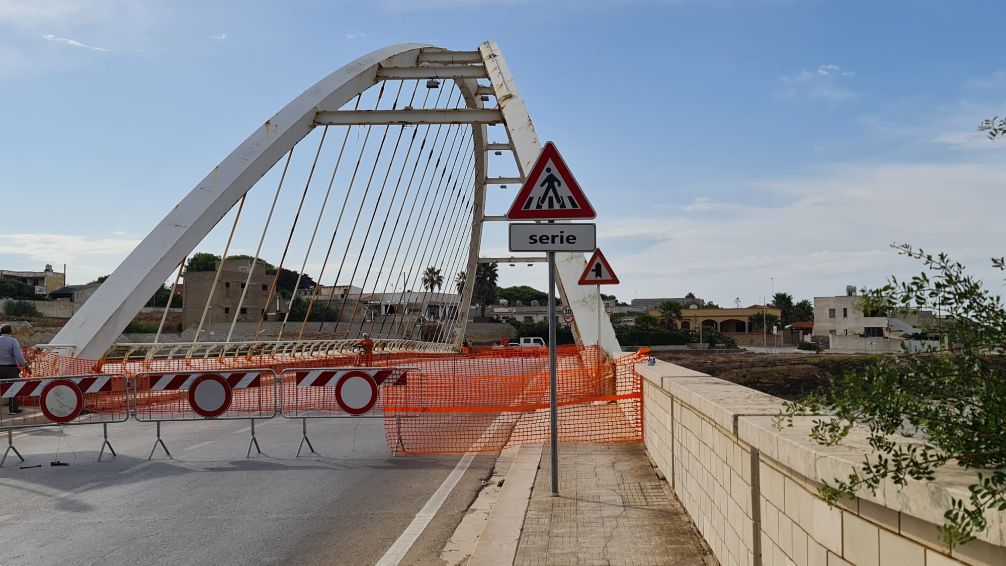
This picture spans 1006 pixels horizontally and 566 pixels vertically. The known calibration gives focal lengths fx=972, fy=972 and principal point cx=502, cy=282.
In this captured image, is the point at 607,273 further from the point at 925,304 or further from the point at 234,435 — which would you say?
the point at 925,304

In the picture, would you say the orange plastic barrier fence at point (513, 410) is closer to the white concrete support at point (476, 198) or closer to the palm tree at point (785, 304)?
the white concrete support at point (476, 198)

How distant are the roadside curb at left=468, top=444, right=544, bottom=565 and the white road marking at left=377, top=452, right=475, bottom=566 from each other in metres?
0.55

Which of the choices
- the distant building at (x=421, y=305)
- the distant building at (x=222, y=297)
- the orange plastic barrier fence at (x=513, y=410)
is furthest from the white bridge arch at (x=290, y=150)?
the distant building at (x=222, y=297)

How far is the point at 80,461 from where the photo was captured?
11.4 metres

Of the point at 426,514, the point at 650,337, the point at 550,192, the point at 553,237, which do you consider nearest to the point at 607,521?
the point at 426,514

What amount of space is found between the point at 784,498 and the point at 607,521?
2.99 m

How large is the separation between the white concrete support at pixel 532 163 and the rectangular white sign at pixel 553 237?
7.32 meters

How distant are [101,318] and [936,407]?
19224 millimetres

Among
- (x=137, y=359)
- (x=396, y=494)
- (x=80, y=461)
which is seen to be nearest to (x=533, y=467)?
(x=396, y=494)

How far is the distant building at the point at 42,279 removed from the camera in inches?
4301

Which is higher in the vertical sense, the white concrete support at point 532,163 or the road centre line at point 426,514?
the white concrete support at point 532,163

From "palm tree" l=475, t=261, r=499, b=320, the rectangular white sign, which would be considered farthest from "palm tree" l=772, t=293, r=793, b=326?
the rectangular white sign

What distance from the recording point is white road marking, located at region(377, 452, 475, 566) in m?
6.62

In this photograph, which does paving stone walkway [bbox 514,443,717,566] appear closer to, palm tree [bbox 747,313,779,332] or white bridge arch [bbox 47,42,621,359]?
white bridge arch [bbox 47,42,621,359]
